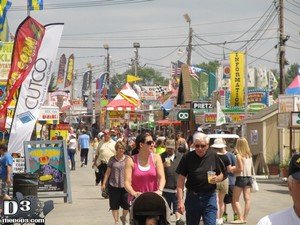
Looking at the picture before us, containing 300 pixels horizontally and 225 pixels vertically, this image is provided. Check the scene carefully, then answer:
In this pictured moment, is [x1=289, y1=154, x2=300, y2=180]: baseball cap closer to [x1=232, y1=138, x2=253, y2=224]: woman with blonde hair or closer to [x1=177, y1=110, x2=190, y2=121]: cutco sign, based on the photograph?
[x1=232, y1=138, x2=253, y2=224]: woman with blonde hair

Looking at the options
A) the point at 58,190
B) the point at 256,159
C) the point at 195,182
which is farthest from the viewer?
the point at 256,159

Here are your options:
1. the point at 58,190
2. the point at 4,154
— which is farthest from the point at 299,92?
the point at 4,154

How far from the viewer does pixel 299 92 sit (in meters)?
35.0

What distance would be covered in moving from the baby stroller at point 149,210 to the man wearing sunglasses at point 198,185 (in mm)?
4308

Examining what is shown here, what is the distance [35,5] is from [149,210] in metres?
22.5

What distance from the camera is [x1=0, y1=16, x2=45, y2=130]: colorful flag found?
1944 centimetres

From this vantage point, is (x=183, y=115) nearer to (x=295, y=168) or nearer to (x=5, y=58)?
(x=5, y=58)

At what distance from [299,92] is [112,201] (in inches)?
859

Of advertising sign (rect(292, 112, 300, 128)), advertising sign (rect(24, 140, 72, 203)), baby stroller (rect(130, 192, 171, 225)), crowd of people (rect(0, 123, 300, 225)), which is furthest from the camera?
advertising sign (rect(292, 112, 300, 128))

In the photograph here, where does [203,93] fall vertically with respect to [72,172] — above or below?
above

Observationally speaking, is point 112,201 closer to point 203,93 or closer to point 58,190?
point 58,190

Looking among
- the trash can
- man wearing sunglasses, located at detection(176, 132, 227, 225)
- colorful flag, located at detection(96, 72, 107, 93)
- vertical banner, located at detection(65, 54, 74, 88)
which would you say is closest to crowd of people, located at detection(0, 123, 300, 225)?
man wearing sunglasses, located at detection(176, 132, 227, 225)

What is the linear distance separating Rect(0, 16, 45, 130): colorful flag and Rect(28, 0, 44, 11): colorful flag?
815 centimetres

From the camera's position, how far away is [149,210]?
616cm
